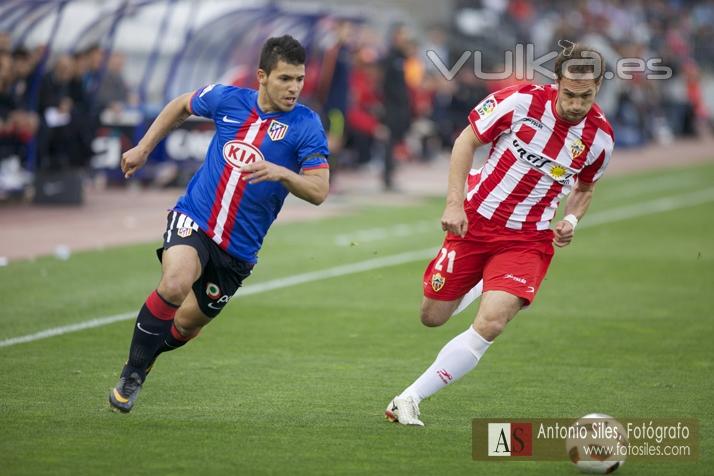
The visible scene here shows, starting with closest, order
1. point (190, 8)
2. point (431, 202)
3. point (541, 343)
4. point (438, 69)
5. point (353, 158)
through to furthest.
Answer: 1. point (541, 343)
2. point (431, 202)
3. point (190, 8)
4. point (353, 158)
5. point (438, 69)

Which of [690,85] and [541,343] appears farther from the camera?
[690,85]

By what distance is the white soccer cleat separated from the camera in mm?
7438

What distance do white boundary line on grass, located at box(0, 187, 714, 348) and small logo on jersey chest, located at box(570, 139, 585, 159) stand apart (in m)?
4.57

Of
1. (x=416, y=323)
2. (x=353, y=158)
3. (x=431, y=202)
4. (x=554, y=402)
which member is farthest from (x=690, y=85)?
(x=554, y=402)

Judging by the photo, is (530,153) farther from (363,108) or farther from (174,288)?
(363,108)

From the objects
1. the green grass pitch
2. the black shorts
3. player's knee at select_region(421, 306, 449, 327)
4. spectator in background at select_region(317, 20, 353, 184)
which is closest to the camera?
the green grass pitch

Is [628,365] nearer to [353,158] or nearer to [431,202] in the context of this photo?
[431,202]

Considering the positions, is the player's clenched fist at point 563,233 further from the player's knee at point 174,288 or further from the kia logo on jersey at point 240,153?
the player's knee at point 174,288

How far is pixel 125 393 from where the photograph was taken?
7527 mm

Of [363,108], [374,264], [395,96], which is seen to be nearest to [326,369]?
[374,264]

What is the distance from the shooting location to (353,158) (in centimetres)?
2695

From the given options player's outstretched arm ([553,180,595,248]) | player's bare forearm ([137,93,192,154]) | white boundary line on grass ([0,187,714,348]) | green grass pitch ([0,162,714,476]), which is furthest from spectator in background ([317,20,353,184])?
player's bare forearm ([137,93,192,154])

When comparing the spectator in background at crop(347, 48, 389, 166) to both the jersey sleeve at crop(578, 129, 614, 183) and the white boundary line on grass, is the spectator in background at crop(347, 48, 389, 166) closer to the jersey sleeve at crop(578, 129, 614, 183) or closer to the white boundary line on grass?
the white boundary line on grass

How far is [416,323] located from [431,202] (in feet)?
34.9
